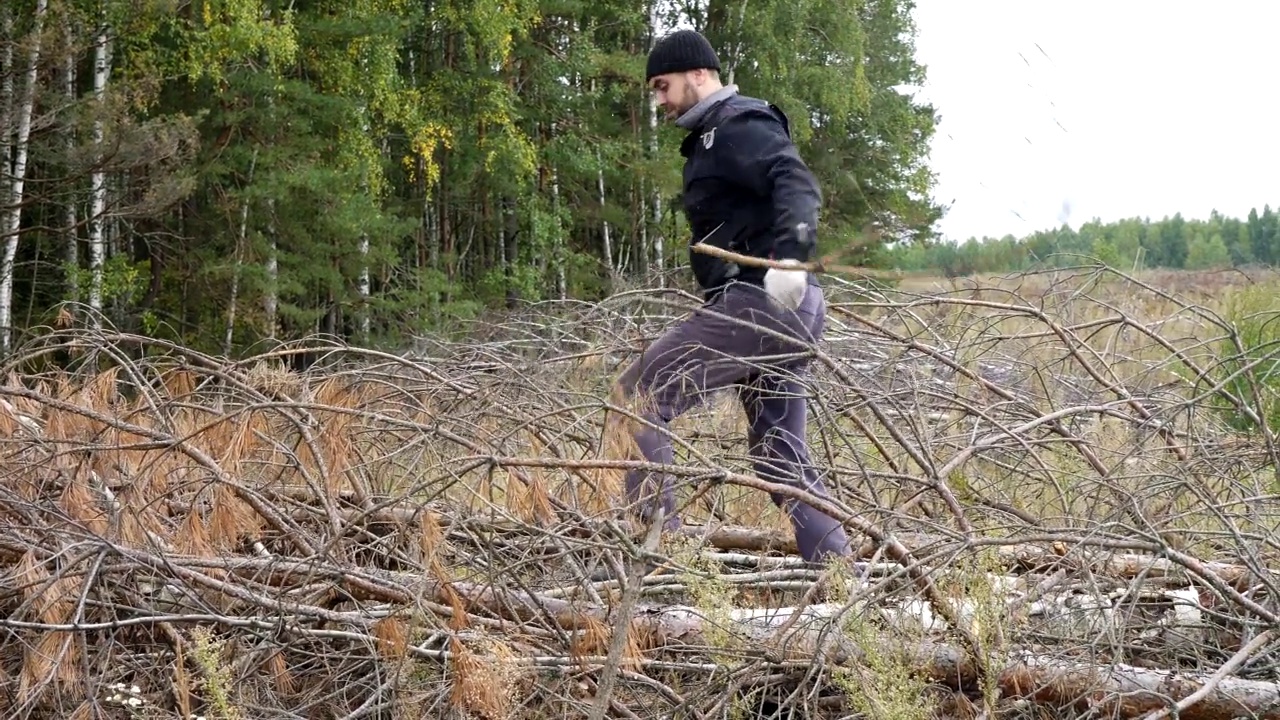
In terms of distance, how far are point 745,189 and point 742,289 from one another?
0.30 m

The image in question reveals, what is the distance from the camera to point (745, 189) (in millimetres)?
3707

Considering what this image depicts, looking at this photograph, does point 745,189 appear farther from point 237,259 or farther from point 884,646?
point 237,259

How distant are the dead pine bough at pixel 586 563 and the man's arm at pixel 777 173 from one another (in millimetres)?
339

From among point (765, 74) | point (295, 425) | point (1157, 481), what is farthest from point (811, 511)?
point (765, 74)

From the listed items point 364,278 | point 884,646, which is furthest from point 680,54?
point 364,278

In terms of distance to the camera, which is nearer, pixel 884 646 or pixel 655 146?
pixel 884 646

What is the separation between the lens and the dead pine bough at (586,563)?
278 centimetres

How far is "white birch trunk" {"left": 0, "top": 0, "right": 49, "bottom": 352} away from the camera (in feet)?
45.0

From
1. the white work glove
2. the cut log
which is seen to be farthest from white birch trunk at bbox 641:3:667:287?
the cut log

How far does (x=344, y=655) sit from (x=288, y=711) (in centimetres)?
19

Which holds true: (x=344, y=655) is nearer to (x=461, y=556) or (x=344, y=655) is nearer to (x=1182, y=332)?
(x=461, y=556)

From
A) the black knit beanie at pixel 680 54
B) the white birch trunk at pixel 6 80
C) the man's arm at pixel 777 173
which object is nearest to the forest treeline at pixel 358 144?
the white birch trunk at pixel 6 80

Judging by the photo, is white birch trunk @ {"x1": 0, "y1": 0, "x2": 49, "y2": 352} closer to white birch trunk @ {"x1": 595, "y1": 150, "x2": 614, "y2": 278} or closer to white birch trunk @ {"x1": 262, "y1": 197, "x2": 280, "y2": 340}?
white birch trunk @ {"x1": 262, "y1": 197, "x2": 280, "y2": 340}

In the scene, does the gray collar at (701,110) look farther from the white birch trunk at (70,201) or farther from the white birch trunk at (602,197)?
the white birch trunk at (602,197)
